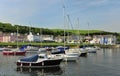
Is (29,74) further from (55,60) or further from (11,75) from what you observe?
(55,60)

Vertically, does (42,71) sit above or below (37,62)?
below

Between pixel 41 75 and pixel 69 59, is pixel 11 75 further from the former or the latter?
pixel 69 59

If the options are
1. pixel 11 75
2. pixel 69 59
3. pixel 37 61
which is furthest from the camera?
pixel 69 59

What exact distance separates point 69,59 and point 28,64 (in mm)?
16209

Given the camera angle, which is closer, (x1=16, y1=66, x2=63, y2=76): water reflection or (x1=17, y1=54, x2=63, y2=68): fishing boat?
(x1=16, y1=66, x2=63, y2=76): water reflection

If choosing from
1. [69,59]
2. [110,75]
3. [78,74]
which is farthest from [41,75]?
[69,59]

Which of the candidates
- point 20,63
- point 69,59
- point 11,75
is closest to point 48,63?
point 20,63

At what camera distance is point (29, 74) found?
43.5 metres

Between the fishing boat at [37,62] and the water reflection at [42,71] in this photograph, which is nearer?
the water reflection at [42,71]

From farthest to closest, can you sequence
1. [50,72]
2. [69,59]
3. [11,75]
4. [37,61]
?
[69,59]
[37,61]
[50,72]
[11,75]

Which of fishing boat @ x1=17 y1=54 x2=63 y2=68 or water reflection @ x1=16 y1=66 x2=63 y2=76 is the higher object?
fishing boat @ x1=17 y1=54 x2=63 y2=68

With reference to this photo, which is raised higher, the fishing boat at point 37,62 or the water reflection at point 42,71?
the fishing boat at point 37,62

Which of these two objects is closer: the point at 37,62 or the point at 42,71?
the point at 42,71

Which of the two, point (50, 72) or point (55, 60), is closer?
point (50, 72)
